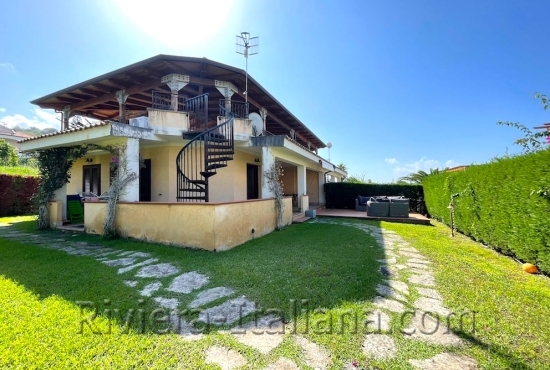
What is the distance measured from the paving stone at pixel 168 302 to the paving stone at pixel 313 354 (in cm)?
148

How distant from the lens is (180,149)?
901 centimetres

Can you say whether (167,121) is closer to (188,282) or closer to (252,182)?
(252,182)

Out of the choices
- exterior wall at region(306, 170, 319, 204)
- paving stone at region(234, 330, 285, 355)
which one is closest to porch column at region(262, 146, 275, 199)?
paving stone at region(234, 330, 285, 355)

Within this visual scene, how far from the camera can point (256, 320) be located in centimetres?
249

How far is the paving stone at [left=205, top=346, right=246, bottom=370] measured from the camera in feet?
6.12

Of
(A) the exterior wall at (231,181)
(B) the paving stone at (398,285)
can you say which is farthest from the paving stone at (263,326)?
(A) the exterior wall at (231,181)

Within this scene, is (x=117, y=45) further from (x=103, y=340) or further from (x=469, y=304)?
(x=469, y=304)

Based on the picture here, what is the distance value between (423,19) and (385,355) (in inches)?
441

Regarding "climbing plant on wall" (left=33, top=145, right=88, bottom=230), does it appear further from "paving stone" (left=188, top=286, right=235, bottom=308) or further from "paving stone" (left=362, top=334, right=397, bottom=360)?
"paving stone" (left=362, top=334, right=397, bottom=360)

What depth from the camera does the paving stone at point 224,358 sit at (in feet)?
6.12

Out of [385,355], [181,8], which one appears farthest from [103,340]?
[181,8]

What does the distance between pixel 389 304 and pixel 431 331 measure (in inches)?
21.8

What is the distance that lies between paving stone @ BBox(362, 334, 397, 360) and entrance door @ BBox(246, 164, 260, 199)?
9124 mm

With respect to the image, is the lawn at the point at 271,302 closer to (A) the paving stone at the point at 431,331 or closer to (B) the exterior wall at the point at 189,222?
(A) the paving stone at the point at 431,331
